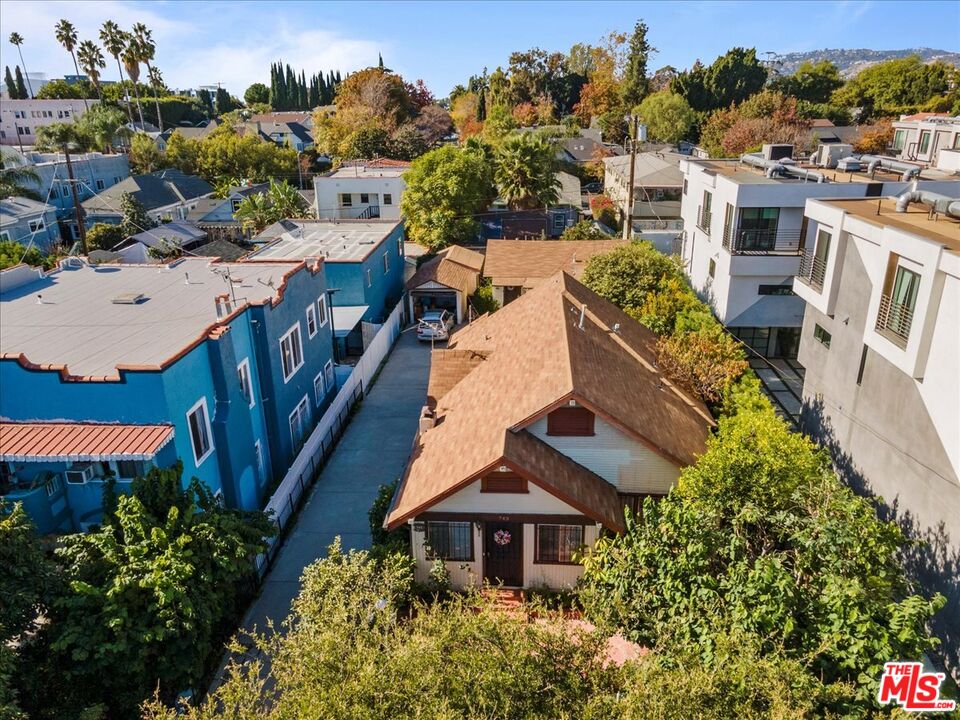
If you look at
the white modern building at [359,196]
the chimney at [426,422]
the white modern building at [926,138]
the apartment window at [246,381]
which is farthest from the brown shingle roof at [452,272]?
the white modern building at [926,138]

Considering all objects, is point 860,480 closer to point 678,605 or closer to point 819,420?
point 819,420

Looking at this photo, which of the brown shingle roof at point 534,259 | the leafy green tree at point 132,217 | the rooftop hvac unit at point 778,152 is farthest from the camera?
the leafy green tree at point 132,217

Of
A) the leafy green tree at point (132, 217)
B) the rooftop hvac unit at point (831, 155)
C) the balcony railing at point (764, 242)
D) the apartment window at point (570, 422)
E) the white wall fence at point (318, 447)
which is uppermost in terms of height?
the rooftop hvac unit at point (831, 155)

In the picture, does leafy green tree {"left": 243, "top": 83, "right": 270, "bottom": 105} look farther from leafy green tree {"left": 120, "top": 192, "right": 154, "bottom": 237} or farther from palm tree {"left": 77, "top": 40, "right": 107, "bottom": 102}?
leafy green tree {"left": 120, "top": 192, "right": 154, "bottom": 237}

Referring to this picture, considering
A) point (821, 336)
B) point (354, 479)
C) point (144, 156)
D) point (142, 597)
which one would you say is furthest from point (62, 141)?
point (821, 336)

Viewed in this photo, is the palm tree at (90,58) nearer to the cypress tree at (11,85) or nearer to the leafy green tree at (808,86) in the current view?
the cypress tree at (11,85)

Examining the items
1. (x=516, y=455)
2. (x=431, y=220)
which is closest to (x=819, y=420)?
(x=516, y=455)
